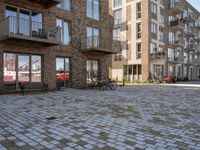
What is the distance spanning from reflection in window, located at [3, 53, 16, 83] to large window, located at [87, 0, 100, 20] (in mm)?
8289

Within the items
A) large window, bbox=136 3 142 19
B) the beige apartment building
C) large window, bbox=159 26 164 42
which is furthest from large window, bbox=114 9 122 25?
large window, bbox=159 26 164 42

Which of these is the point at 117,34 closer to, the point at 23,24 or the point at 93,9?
the point at 93,9

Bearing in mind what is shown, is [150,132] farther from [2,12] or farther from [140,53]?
[140,53]

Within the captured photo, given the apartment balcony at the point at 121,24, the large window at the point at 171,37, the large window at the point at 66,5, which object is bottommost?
the large window at the point at 66,5

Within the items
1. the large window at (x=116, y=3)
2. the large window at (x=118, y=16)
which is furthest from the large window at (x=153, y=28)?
the large window at (x=116, y=3)

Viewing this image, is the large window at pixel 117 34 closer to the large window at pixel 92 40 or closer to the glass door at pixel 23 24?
the large window at pixel 92 40

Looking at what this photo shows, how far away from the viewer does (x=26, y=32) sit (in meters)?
12.9

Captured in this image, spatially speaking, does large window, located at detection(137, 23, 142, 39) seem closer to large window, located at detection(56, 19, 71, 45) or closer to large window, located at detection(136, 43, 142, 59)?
large window, located at detection(136, 43, 142, 59)

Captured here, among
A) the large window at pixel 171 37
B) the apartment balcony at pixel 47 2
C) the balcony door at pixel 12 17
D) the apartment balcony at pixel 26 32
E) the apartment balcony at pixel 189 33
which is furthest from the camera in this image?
the apartment balcony at pixel 189 33

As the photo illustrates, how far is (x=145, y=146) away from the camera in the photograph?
412 cm

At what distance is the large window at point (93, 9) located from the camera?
60.2ft

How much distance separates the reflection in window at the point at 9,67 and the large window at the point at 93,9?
326 inches

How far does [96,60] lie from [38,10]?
719cm

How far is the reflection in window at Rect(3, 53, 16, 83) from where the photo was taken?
1244 cm
